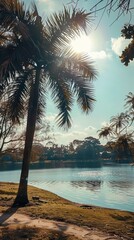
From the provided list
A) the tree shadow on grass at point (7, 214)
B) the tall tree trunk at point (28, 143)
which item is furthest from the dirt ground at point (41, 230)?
the tall tree trunk at point (28, 143)

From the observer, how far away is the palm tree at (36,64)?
14.2 m

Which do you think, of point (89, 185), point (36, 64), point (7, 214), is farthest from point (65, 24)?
point (89, 185)

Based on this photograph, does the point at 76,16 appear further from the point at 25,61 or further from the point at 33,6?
the point at 25,61

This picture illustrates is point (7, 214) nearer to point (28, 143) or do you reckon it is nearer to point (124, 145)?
point (28, 143)

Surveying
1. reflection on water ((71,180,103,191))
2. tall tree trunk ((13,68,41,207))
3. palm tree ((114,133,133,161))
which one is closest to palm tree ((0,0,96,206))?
tall tree trunk ((13,68,41,207))

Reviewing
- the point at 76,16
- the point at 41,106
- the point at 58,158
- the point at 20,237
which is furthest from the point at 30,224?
the point at 58,158

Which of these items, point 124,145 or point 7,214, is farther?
point 124,145

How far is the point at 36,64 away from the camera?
15688 millimetres

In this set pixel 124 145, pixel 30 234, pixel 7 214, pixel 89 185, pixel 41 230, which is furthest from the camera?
pixel 89 185

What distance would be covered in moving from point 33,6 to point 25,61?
2.88 meters

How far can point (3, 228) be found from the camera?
388 inches

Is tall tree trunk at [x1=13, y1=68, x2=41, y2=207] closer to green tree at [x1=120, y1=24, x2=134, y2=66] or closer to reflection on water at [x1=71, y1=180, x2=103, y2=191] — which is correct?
green tree at [x1=120, y1=24, x2=134, y2=66]

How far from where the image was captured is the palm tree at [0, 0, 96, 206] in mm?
14195

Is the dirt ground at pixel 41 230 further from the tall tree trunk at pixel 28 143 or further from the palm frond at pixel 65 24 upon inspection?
the palm frond at pixel 65 24
